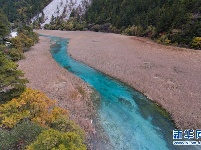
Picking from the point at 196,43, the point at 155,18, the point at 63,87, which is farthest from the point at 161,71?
the point at 155,18

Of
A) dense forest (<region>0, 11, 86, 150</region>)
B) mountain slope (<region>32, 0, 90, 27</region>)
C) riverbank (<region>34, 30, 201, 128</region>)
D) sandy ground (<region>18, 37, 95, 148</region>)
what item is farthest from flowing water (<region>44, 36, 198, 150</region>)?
mountain slope (<region>32, 0, 90, 27</region>)

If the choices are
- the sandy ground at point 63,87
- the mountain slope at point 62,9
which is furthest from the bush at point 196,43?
the mountain slope at point 62,9

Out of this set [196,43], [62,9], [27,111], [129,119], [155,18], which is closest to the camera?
[27,111]

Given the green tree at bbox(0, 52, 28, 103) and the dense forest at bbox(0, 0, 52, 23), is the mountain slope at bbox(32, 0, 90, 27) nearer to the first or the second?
the dense forest at bbox(0, 0, 52, 23)

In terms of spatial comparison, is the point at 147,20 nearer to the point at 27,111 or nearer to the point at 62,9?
the point at 27,111

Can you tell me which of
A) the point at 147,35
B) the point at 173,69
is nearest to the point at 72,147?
the point at 173,69
